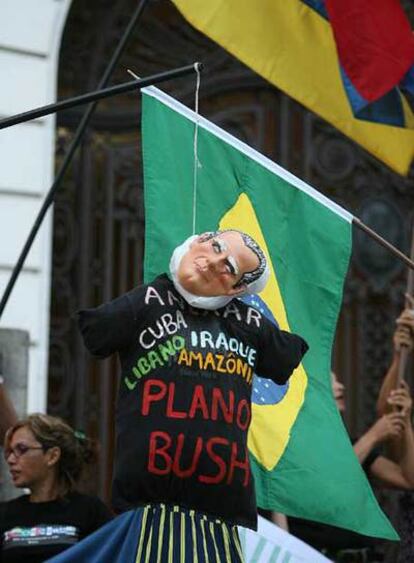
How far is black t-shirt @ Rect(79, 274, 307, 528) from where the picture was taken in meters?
4.81

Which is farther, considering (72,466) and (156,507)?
(72,466)

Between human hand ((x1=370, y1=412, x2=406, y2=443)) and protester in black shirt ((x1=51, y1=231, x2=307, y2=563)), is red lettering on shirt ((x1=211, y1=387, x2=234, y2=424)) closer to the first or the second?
protester in black shirt ((x1=51, y1=231, x2=307, y2=563))

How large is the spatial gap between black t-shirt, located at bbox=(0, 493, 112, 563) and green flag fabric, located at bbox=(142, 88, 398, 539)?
33.6 inches

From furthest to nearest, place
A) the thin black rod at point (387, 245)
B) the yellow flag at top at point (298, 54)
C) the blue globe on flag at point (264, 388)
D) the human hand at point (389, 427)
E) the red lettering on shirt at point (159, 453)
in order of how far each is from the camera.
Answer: the human hand at point (389, 427) < the yellow flag at top at point (298, 54) < the blue globe on flag at point (264, 388) < the thin black rod at point (387, 245) < the red lettering on shirt at point (159, 453)

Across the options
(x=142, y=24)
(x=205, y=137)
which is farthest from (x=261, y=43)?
(x=142, y=24)

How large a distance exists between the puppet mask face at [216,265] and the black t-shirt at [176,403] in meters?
0.08

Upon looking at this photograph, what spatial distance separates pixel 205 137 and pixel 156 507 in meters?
1.64

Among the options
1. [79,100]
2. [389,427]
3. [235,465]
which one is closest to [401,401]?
[389,427]

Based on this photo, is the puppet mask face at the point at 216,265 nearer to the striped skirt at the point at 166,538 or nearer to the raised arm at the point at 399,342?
the striped skirt at the point at 166,538

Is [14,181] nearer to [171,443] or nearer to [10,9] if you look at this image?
[10,9]

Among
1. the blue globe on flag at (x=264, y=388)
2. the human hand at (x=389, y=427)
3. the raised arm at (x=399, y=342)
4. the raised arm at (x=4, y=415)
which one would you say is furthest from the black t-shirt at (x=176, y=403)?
the raised arm at (x=399, y=342)

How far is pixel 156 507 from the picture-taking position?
15.8 ft

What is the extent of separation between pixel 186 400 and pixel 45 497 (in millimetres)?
1722

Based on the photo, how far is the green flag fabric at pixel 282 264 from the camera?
5777 millimetres
